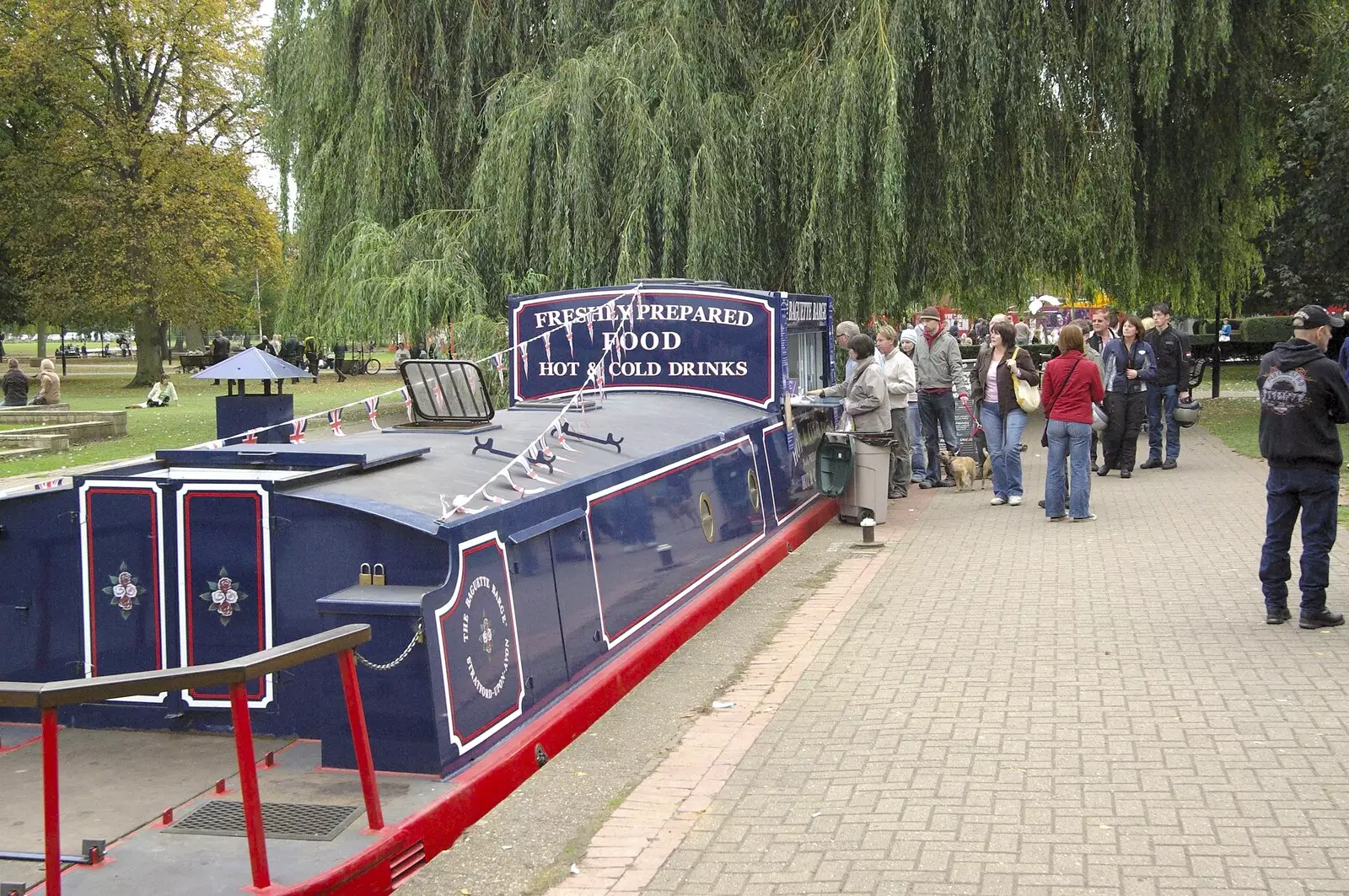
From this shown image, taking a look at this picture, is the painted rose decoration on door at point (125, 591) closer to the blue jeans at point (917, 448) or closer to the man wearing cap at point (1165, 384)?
the blue jeans at point (917, 448)

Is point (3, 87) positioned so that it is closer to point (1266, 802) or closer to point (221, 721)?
point (221, 721)

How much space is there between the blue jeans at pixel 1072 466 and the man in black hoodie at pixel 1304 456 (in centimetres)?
397

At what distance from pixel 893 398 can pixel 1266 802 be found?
8755mm

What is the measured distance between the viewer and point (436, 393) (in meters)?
7.77

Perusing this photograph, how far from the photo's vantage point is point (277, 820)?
442cm

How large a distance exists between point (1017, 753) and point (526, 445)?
332 cm

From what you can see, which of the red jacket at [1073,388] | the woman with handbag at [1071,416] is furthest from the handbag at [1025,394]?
the red jacket at [1073,388]

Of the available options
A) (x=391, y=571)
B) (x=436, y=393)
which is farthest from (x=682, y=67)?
(x=391, y=571)

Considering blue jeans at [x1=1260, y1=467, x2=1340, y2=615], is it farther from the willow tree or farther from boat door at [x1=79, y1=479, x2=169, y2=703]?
the willow tree

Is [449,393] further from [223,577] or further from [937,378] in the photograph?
[937,378]

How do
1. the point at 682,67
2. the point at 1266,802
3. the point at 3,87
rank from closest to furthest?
the point at 1266,802, the point at 682,67, the point at 3,87

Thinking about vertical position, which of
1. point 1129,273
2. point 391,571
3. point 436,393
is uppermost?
point 1129,273

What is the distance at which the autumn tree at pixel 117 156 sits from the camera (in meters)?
38.7

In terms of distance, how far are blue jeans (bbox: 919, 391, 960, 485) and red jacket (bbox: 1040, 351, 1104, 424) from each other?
2.53 m
